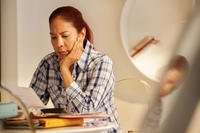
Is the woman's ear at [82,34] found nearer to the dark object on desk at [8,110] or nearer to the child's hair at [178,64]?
the dark object on desk at [8,110]

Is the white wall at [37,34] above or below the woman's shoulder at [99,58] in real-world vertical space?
above

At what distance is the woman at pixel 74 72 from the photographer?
157 centimetres

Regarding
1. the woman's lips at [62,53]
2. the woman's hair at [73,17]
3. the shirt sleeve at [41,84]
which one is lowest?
the shirt sleeve at [41,84]

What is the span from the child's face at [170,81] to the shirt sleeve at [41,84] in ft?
5.04

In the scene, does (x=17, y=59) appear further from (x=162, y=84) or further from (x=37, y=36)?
(x=162, y=84)

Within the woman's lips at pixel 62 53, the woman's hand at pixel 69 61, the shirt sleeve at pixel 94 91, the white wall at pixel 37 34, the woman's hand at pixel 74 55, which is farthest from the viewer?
the white wall at pixel 37 34

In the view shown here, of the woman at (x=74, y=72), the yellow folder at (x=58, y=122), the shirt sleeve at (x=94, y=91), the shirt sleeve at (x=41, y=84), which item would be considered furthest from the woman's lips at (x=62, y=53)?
the yellow folder at (x=58, y=122)

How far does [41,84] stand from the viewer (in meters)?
1.83

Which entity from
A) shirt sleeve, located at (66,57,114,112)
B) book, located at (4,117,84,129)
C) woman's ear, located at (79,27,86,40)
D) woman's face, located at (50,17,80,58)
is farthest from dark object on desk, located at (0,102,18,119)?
woman's ear, located at (79,27,86,40)

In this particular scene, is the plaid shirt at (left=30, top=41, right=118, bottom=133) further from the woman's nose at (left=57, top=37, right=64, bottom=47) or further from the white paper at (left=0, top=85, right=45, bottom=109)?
the white paper at (left=0, top=85, right=45, bottom=109)

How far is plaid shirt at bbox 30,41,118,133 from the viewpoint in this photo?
1.55 meters

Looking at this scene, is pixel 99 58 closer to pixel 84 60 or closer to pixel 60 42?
pixel 84 60

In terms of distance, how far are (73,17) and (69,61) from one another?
37cm

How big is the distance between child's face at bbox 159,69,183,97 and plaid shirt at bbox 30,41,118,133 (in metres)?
1.23
